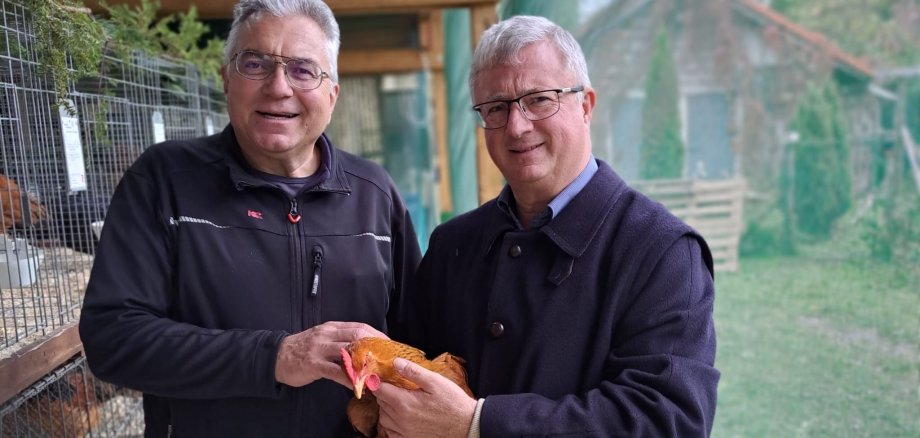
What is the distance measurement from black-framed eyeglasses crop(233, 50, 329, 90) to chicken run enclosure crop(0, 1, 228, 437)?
0.59m

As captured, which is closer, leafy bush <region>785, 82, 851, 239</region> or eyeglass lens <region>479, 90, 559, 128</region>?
eyeglass lens <region>479, 90, 559, 128</region>

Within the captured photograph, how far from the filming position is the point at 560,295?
142cm

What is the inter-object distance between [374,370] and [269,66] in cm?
77

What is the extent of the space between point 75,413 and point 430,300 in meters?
1.41

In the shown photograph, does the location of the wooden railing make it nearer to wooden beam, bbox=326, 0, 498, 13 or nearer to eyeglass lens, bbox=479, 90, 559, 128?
wooden beam, bbox=326, 0, 498, 13

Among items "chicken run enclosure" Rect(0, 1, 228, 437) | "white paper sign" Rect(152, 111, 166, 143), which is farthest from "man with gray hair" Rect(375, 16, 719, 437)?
"white paper sign" Rect(152, 111, 166, 143)

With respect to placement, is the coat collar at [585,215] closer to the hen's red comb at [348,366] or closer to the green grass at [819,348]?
the hen's red comb at [348,366]

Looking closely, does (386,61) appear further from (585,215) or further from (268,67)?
(585,215)

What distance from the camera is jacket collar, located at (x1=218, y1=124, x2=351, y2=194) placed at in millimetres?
1659

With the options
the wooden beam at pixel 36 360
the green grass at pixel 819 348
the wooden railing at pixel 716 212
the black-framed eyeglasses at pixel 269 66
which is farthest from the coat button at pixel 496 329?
the wooden railing at pixel 716 212

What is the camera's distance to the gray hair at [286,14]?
1645 millimetres

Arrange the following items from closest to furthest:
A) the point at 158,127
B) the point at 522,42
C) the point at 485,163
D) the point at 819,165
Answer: the point at 522,42 < the point at 158,127 < the point at 485,163 < the point at 819,165

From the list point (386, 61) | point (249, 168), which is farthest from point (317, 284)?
point (386, 61)

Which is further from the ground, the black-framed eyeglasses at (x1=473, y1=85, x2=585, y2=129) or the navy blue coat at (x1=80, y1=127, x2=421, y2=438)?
the black-framed eyeglasses at (x1=473, y1=85, x2=585, y2=129)
